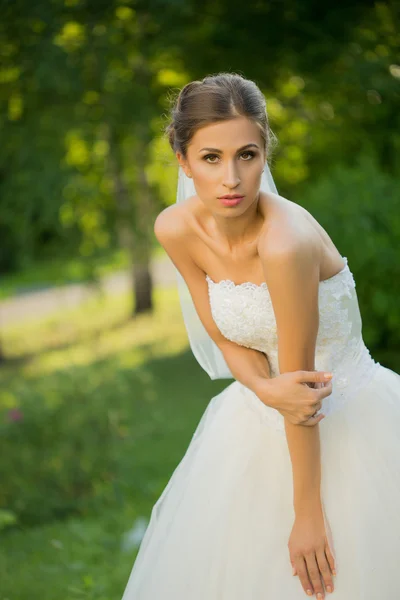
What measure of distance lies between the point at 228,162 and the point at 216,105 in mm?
176

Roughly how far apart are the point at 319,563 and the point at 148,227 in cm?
1250

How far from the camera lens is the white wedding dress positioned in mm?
2467

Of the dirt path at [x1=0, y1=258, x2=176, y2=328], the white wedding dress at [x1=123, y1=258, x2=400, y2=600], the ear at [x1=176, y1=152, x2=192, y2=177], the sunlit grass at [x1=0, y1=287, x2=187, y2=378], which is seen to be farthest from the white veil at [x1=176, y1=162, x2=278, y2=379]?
the dirt path at [x1=0, y1=258, x2=176, y2=328]

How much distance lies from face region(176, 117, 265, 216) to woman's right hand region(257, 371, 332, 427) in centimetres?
55

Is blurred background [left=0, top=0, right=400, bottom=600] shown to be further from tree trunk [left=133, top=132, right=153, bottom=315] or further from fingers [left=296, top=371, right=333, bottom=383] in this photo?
fingers [left=296, top=371, right=333, bottom=383]

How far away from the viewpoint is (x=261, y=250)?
2301mm

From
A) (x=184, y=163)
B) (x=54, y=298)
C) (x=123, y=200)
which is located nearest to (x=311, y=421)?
(x=184, y=163)

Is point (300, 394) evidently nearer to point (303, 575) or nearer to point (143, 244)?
point (303, 575)

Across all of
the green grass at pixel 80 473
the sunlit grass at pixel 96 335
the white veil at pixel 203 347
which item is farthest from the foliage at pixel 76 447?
the sunlit grass at pixel 96 335

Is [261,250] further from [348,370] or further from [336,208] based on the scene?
[336,208]

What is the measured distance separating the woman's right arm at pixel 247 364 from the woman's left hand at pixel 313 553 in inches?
13.3

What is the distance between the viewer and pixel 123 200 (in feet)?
45.4

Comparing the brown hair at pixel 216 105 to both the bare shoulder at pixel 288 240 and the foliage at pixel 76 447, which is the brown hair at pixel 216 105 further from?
the foliage at pixel 76 447

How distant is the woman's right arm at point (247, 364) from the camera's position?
2268 millimetres
